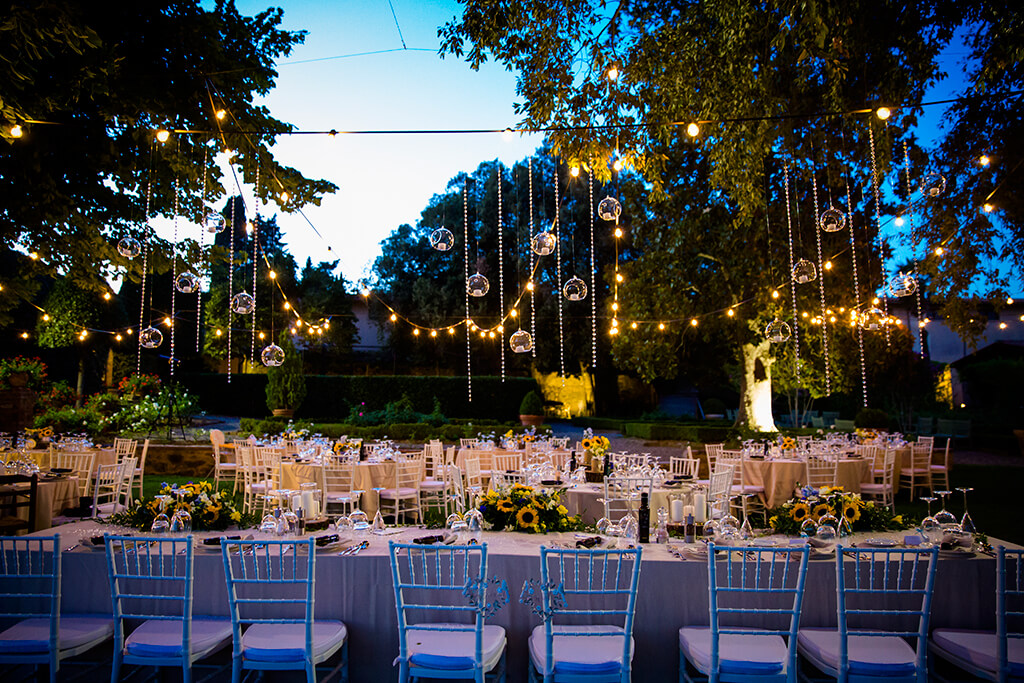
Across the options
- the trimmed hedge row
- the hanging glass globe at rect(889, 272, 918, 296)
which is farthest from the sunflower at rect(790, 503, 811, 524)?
the trimmed hedge row

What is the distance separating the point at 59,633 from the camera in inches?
114

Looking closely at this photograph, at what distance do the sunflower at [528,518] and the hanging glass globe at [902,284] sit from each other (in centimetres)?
428

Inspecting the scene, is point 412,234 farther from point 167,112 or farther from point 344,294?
point 167,112

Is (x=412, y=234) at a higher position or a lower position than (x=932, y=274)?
higher

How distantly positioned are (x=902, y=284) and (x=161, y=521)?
6335 mm

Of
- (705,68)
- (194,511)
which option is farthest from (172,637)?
(705,68)

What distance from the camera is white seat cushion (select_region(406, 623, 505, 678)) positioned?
8.76 feet

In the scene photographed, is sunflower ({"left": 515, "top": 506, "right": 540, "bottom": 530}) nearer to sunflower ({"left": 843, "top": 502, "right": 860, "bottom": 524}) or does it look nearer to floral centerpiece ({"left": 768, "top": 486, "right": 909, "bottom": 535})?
floral centerpiece ({"left": 768, "top": 486, "right": 909, "bottom": 535})

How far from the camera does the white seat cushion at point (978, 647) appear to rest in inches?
104

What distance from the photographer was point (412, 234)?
78.1 feet

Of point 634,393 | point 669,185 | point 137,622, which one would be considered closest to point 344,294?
point 634,393

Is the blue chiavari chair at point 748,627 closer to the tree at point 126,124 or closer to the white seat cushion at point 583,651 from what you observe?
the white seat cushion at point 583,651

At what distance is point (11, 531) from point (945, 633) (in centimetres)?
720

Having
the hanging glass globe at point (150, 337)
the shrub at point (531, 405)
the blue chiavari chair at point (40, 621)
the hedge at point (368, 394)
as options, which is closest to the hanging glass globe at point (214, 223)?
the hanging glass globe at point (150, 337)
